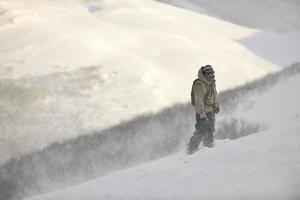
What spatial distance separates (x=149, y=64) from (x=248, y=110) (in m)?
3.64

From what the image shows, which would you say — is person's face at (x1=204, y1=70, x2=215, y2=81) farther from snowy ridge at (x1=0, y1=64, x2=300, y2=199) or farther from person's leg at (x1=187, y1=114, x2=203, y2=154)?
snowy ridge at (x1=0, y1=64, x2=300, y2=199)

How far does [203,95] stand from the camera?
1034 centimetres

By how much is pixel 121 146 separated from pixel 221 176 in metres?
6.59

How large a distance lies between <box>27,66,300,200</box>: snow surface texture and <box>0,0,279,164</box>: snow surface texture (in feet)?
16.2

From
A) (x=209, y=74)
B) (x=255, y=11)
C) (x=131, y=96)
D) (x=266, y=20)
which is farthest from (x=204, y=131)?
(x=255, y=11)

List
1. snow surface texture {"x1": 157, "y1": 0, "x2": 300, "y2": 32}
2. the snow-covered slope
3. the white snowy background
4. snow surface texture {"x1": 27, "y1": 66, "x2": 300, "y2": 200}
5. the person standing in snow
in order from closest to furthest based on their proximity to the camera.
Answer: snow surface texture {"x1": 27, "y1": 66, "x2": 300, "y2": 200}, the white snowy background, the person standing in snow, the snow-covered slope, snow surface texture {"x1": 157, "y1": 0, "x2": 300, "y2": 32}

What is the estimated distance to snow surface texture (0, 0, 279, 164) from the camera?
1356 cm

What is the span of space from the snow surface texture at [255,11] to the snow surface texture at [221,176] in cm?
2255

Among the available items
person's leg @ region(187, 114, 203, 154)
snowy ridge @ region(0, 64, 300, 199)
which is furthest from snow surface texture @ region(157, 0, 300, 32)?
person's leg @ region(187, 114, 203, 154)

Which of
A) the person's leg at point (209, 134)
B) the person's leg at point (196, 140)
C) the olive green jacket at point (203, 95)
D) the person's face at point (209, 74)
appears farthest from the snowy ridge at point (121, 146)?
the person's face at point (209, 74)

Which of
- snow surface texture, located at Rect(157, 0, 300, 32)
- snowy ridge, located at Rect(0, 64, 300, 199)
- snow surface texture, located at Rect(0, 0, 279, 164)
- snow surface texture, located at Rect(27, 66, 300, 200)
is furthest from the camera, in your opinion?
snow surface texture, located at Rect(157, 0, 300, 32)

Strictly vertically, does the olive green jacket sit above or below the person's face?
below

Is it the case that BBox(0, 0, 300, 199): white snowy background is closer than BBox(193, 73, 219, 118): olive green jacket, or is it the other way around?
BBox(0, 0, 300, 199): white snowy background

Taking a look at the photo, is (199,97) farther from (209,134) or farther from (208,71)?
(209,134)
